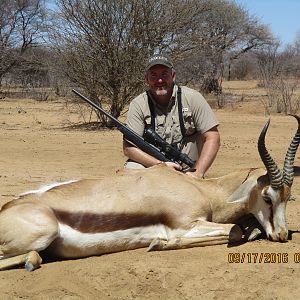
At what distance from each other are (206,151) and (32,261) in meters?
2.37

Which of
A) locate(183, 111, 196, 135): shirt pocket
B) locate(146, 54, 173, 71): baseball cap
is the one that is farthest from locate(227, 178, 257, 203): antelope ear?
locate(146, 54, 173, 71): baseball cap

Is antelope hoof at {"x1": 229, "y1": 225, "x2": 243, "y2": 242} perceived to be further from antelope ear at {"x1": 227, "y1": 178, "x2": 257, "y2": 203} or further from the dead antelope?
antelope ear at {"x1": 227, "y1": 178, "x2": 257, "y2": 203}

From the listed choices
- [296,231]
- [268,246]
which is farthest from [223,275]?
[296,231]

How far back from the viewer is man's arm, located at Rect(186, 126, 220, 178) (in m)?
6.12

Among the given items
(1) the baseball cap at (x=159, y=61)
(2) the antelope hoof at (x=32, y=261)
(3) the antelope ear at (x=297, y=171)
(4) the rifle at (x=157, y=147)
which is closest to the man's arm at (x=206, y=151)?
(4) the rifle at (x=157, y=147)

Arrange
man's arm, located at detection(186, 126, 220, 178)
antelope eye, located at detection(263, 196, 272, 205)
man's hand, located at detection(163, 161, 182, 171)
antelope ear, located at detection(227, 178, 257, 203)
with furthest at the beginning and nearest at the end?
man's arm, located at detection(186, 126, 220, 178) < man's hand, located at detection(163, 161, 182, 171) < antelope ear, located at detection(227, 178, 257, 203) < antelope eye, located at detection(263, 196, 272, 205)

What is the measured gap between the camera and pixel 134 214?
16.6ft

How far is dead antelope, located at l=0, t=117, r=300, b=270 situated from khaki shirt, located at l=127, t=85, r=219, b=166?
1.22 meters

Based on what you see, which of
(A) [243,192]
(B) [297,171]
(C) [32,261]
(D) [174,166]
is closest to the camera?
(C) [32,261]

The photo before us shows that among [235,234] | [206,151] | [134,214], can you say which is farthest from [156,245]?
[206,151]

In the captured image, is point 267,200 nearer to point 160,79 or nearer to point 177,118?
point 177,118

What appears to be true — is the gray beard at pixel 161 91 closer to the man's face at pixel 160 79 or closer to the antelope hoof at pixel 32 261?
the man's face at pixel 160 79

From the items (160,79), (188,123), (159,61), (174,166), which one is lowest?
(174,166)

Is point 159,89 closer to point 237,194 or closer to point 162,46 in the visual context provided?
point 237,194
